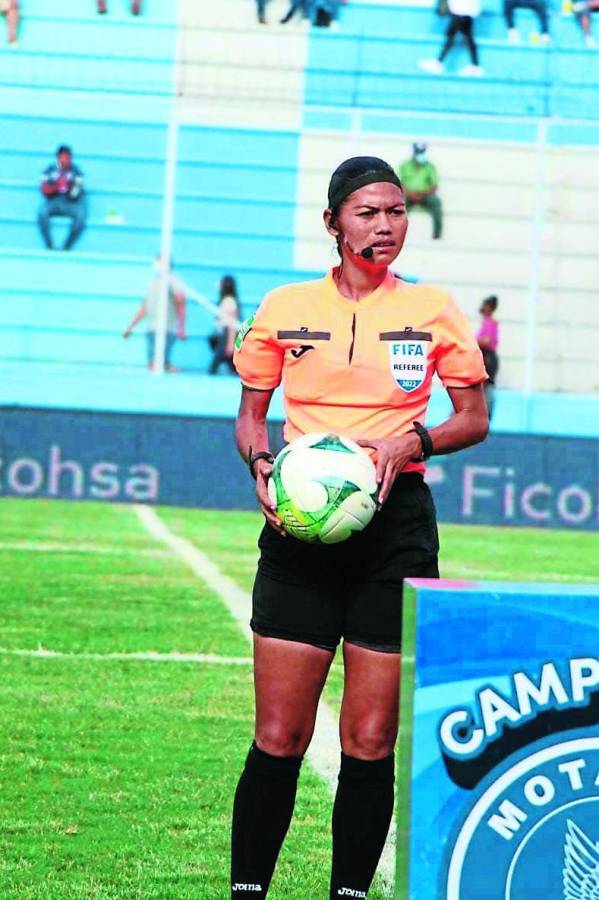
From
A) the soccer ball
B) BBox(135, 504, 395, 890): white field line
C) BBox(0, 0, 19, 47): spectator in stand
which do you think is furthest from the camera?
BBox(0, 0, 19, 47): spectator in stand

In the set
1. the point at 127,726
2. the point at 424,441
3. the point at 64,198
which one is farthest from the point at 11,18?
the point at 424,441

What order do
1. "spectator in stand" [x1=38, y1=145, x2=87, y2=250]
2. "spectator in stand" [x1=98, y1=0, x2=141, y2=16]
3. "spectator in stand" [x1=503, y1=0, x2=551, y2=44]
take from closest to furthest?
"spectator in stand" [x1=38, y1=145, x2=87, y2=250]
"spectator in stand" [x1=503, y1=0, x2=551, y2=44]
"spectator in stand" [x1=98, y1=0, x2=141, y2=16]

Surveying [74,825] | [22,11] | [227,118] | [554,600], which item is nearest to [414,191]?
[227,118]

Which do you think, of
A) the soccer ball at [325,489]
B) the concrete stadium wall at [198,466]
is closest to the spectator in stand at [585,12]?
the concrete stadium wall at [198,466]

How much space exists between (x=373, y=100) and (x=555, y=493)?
6.02 m

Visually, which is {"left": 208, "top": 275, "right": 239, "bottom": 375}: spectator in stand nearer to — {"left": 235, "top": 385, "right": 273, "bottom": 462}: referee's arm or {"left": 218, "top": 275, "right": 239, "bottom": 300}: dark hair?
{"left": 218, "top": 275, "right": 239, "bottom": 300}: dark hair

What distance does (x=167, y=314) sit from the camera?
2055 centimetres

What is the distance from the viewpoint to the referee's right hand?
162 inches

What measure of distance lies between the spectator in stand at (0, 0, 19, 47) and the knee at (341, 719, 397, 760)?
20442 millimetres

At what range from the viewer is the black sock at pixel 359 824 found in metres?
4.20

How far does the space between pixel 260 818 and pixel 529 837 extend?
3.22ft

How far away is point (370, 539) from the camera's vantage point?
420cm

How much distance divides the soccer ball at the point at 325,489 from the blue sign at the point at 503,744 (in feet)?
2.10

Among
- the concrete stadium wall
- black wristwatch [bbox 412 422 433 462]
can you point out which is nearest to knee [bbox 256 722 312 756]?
black wristwatch [bbox 412 422 433 462]
